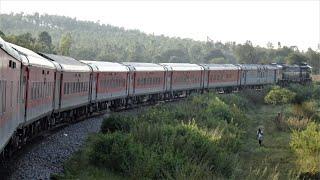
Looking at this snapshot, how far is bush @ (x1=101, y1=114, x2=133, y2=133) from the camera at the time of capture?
2220cm

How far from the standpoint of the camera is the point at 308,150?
23.3 m

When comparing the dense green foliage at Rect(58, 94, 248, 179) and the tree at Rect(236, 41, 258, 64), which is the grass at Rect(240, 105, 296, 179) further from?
the tree at Rect(236, 41, 258, 64)

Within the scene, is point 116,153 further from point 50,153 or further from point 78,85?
point 78,85

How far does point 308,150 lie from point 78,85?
444 inches

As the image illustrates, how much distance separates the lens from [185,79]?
4900 centimetres

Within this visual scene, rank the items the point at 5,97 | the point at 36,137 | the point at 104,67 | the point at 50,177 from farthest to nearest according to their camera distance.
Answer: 1. the point at 104,67
2. the point at 36,137
3. the point at 50,177
4. the point at 5,97

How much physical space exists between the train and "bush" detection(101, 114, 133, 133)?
2.17m

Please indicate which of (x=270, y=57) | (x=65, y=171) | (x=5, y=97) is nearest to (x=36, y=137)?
(x=65, y=171)

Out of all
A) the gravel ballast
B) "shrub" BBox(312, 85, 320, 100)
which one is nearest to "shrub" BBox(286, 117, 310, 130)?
the gravel ballast

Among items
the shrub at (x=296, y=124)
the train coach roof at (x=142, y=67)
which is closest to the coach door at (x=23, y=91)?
the shrub at (x=296, y=124)

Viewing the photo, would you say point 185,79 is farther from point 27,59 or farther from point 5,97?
point 5,97

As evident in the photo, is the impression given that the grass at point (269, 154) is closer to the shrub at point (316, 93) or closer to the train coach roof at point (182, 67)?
the train coach roof at point (182, 67)

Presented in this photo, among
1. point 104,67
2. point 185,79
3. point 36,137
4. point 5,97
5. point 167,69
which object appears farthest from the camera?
point 185,79

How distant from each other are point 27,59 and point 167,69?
30.0 m
